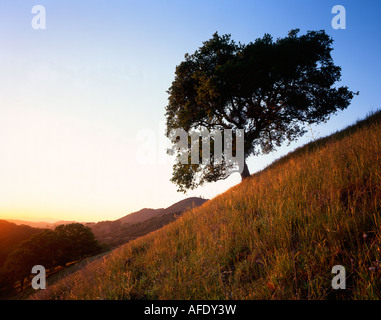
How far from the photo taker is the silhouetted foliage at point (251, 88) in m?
11.7

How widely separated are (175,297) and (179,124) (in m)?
12.0

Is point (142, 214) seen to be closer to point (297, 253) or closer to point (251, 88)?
A: point (251, 88)

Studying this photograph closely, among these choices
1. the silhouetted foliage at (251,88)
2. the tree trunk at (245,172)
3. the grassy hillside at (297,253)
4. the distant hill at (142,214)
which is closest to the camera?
the grassy hillside at (297,253)

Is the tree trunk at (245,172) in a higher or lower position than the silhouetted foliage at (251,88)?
lower

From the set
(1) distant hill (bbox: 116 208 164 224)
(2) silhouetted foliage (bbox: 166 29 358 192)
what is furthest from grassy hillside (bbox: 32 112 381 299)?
(1) distant hill (bbox: 116 208 164 224)

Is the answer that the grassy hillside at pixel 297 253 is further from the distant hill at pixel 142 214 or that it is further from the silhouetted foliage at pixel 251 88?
the distant hill at pixel 142 214

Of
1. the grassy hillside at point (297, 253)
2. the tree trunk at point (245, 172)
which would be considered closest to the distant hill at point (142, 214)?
the tree trunk at point (245, 172)

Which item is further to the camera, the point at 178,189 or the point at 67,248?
the point at 67,248

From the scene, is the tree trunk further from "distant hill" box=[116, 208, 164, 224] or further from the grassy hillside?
"distant hill" box=[116, 208, 164, 224]

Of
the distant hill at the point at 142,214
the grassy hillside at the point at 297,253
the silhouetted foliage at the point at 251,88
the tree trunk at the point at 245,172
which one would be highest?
the silhouetted foliage at the point at 251,88

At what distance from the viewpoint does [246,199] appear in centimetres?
561

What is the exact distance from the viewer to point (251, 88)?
39.3 feet
